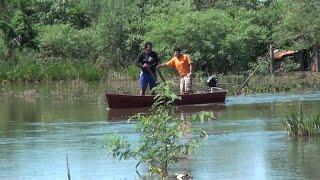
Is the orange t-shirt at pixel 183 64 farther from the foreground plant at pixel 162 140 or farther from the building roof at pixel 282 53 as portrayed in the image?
the building roof at pixel 282 53

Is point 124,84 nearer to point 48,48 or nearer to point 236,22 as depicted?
point 236,22

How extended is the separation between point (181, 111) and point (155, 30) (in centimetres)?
2009

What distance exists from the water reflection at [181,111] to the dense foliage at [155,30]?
1536 centimetres

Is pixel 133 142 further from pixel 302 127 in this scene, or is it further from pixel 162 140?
pixel 162 140

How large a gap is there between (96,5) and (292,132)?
125ft

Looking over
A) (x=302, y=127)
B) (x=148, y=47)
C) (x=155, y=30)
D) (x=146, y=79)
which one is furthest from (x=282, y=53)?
(x=302, y=127)

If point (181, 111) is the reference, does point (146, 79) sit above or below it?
above

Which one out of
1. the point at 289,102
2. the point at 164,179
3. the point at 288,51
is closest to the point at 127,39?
the point at 288,51

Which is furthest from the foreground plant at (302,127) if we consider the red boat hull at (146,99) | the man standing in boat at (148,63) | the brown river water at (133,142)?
the man standing in boat at (148,63)

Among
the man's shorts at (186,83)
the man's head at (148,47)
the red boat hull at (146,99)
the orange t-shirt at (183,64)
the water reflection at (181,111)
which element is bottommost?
the water reflection at (181,111)

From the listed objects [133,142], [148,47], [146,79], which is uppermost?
[148,47]

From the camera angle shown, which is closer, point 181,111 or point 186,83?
point 181,111

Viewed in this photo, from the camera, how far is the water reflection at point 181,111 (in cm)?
2088

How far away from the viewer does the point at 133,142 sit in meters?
15.4
